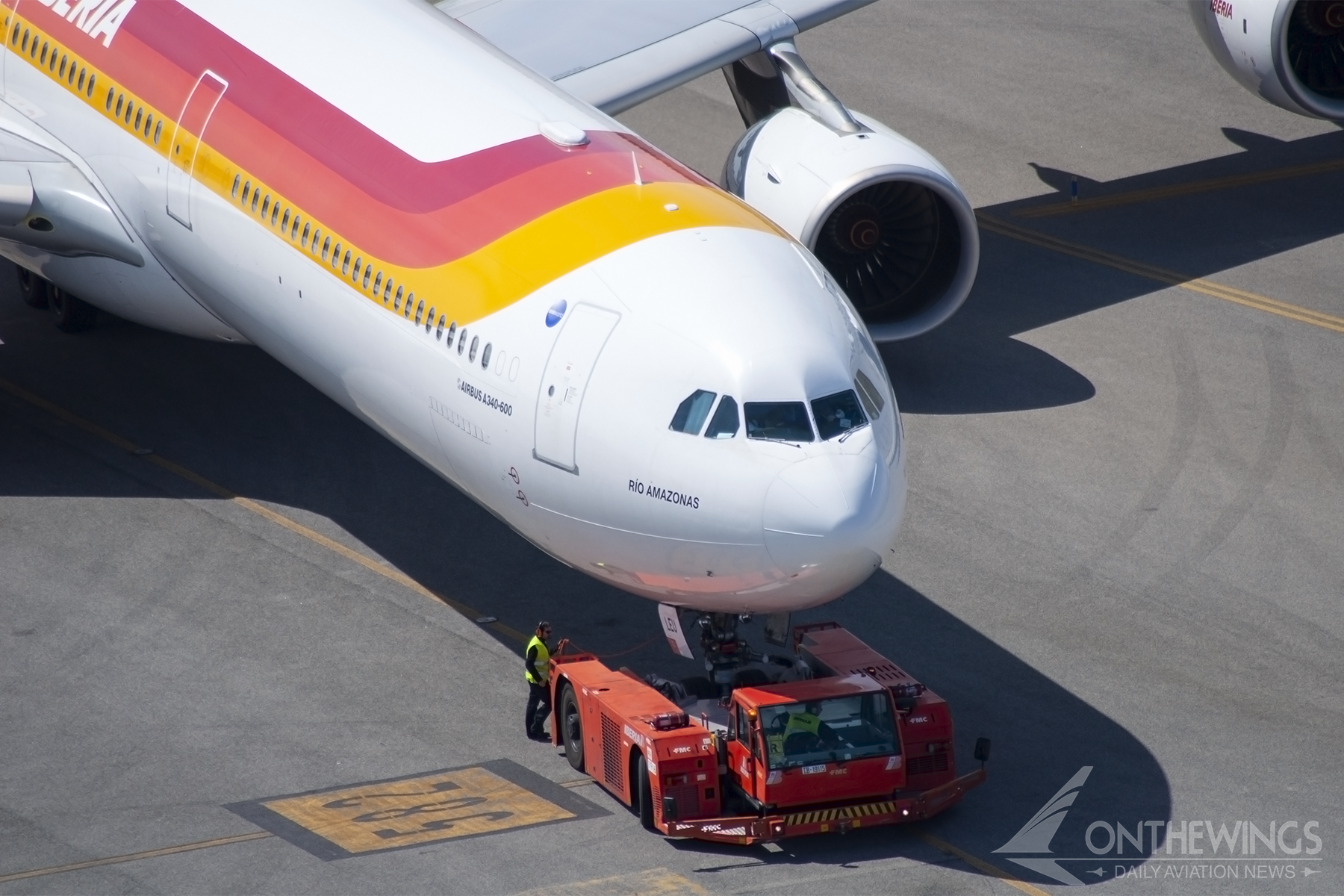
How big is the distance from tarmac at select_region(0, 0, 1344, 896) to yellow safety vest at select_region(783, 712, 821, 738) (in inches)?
39.1

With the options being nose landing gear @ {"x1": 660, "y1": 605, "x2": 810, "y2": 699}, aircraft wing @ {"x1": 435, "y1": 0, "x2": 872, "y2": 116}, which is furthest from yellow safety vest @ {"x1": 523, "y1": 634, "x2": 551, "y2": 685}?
aircraft wing @ {"x1": 435, "y1": 0, "x2": 872, "y2": 116}

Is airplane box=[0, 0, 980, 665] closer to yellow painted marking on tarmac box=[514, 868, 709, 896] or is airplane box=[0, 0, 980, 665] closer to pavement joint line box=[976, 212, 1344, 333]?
yellow painted marking on tarmac box=[514, 868, 709, 896]

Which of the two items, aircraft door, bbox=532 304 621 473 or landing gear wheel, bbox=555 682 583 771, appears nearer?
aircraft door, bbox=532 304 621 473

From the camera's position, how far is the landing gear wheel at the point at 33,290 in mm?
25641

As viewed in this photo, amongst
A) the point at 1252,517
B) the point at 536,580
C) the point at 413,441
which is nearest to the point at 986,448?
the point at 1252,517

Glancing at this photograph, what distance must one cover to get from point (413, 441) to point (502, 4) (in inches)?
422

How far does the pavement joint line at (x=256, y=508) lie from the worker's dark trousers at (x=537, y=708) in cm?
170

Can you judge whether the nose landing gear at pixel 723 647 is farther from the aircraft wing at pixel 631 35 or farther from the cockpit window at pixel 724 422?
the aircraft wing at pixel 631 35

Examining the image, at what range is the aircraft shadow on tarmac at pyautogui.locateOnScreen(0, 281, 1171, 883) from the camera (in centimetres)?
1700

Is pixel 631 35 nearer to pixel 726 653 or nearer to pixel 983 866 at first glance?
pixel 726 653

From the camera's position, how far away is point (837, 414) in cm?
1540

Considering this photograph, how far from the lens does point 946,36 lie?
3675cm

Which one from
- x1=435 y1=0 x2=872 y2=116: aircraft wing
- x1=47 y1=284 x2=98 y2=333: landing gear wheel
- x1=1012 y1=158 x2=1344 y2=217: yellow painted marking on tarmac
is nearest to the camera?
x1=435 y1=0 x2=872 y2=116: aircraft wing

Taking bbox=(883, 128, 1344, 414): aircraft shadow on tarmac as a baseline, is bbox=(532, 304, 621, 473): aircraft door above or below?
above
